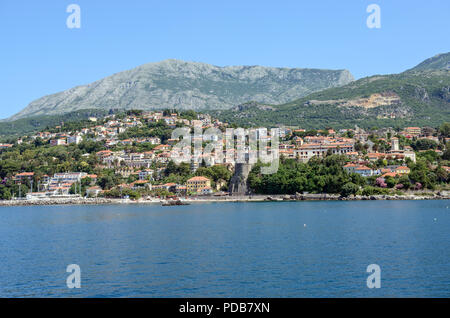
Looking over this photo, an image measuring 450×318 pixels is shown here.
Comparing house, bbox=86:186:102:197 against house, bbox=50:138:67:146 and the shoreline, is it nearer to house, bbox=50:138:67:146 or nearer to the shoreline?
the shoreline

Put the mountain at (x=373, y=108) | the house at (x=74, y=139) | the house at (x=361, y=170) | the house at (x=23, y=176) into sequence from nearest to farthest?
the house at (x=361, y=170)
the house at (x=23, y=176)
the house at (x=74, y=139)
the mountain at (x=373, y=108)

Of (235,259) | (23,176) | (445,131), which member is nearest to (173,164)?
(23,176)

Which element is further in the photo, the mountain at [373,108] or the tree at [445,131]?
the mountain at [373,108]

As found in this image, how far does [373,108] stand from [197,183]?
86.4 metres

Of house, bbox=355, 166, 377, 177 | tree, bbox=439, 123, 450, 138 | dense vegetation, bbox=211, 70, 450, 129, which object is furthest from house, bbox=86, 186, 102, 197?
dense vegetation, bbox=211, 70, 450, 129

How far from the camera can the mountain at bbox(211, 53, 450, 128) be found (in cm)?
13862

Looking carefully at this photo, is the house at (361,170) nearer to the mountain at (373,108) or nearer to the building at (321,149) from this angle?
the building at (321,149)

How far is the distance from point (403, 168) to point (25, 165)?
65160 millimetres

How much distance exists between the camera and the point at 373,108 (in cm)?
14725

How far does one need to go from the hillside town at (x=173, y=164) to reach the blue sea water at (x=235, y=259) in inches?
1288

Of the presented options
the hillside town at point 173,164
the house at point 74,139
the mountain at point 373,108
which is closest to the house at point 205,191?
the hillside town at point 173,164

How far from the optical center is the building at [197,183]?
76.4 meters
